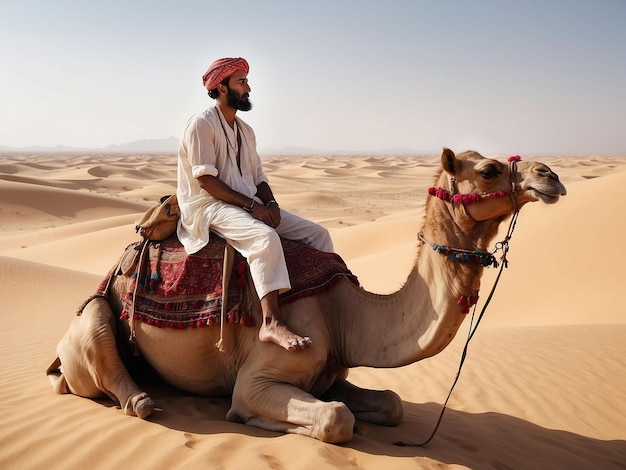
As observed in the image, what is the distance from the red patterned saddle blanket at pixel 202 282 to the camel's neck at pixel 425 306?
0.43 meters

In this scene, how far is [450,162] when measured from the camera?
3.65 meters

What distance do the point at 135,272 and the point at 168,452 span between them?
154 centimetres

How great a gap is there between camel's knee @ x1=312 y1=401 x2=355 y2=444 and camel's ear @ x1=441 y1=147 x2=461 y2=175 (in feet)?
5.31

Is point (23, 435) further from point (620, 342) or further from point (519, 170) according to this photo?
point (620, 342)

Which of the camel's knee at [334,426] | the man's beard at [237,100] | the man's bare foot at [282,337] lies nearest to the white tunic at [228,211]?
the man's beard at [237,100]

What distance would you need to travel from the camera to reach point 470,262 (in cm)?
358

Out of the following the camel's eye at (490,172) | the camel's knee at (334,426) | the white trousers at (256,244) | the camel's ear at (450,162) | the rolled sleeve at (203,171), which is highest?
the camel's ear at (450,162)

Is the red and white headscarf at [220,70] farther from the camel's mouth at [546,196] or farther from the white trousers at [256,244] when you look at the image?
the camel's mouth at [546,196]

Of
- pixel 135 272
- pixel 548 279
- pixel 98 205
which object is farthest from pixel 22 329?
pixel 98 205

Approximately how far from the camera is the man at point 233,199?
3900 millimetres

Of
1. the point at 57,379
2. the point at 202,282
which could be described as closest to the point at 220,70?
the point at 202,282

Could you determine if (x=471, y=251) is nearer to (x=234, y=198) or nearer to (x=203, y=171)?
(x=234, y=198)

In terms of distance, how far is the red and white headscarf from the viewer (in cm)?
444

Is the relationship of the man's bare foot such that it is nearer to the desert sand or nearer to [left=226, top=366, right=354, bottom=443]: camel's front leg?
[left=226, top=366, right=354, bottom=443]: camel's front leg
